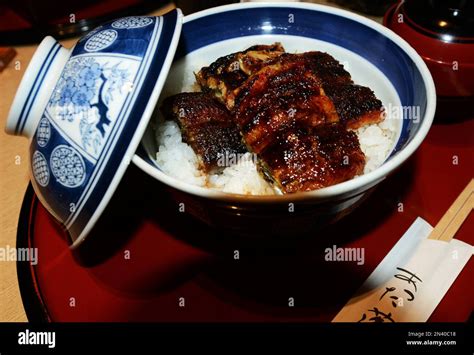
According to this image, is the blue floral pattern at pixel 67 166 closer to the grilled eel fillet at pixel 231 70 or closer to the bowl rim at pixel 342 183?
the bowl rim at pixel 342 183

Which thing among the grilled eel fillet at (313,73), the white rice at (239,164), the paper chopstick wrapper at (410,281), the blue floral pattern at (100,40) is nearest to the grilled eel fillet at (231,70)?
the grilled eel fillet at (313,73)

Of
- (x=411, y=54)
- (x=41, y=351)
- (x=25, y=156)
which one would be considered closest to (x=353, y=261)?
(x=411, y=54)

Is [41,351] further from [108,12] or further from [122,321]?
[108,12]

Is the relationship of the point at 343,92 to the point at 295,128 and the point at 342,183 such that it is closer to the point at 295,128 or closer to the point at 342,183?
the point at 295,128

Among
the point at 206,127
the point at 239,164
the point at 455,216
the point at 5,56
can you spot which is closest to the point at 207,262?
the point at 239,164

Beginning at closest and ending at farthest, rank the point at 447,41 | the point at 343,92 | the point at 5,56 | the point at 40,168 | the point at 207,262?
the point at 40,168, the point at 207,262, the point at 343,92, the point at 447,41, the point at 5,56
